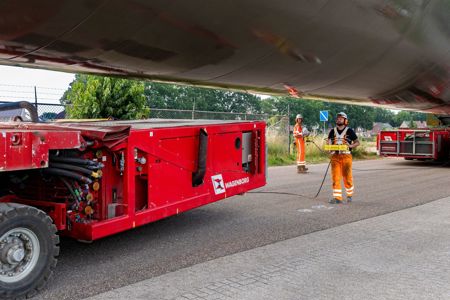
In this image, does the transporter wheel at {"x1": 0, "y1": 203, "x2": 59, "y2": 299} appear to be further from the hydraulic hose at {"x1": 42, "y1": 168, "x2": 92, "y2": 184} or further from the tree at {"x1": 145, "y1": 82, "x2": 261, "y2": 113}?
the tree at {"x1": 145, "y1": 82, "x2": 261, "y2": 113}

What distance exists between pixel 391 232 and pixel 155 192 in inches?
124

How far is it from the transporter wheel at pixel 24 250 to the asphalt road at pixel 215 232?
0.61 ft

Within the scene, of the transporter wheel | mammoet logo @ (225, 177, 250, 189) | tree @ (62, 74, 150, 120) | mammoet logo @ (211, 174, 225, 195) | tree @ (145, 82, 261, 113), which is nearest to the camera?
the transporter wheel

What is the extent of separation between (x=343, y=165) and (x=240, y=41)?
530 centimetres

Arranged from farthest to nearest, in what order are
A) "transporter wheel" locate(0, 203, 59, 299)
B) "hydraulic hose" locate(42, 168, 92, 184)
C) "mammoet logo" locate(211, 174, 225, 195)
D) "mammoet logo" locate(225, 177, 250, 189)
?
1. "mammoet logo" locate(225, 177, 250, 189)
2. "mammoet logo" locate(211, 174, 225, 195)
3. "hydraulic hose" locate(42, 168, 92, 184)
4. "transporter wheel" locate(0, 203, 59, 299)

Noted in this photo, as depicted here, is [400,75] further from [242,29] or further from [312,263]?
[242,29]

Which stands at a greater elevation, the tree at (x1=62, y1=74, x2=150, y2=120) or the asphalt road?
the tree at (x1=62, y1=74, x2=150, y2=120)

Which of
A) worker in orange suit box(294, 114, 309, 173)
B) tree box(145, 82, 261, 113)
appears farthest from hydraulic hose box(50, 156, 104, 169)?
tree box(145, 82, 261, 113)

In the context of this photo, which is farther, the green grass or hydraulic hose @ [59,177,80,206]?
the green grass

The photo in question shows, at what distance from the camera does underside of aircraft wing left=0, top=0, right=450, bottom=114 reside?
9.09 ft

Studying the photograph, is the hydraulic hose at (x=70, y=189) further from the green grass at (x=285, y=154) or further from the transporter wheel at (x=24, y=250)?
the green grass at (x=285, y=154)

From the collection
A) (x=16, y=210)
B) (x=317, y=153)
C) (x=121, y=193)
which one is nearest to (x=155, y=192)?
(x=121, y=193)

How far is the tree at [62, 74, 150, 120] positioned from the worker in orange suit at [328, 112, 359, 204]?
627 cm

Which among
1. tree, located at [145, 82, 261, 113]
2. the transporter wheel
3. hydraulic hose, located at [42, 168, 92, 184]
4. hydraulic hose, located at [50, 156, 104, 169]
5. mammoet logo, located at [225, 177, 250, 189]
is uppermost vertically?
tree, located at [145, 82, 261, 113]
